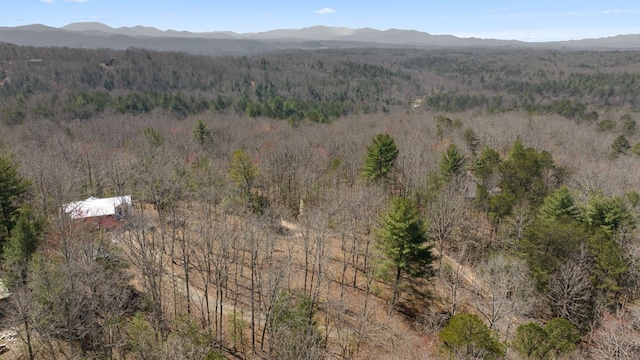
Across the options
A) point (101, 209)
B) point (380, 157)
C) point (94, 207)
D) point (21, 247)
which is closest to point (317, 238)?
point (21, 247)

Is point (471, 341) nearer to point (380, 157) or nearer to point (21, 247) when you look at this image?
point (21, 247)

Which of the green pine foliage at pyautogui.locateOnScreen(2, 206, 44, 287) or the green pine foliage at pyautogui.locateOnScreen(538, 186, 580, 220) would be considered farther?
the green pine foliage at pyautogui.locateOnScreen(538, 186, 580, 220)

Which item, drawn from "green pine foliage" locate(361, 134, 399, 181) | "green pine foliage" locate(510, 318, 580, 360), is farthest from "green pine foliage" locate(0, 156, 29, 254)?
"green pine foliage" locate(510, 318, 580, 360)

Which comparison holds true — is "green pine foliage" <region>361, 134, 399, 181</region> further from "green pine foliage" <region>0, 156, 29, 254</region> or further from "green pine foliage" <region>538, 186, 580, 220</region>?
"green pine foliage" <region>0, 156, 29, 254</region>

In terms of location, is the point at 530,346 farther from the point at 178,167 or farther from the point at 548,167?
the point at 178,167

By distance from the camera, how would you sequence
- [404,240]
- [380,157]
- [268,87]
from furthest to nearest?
1. [268,87]
2. [380,157]
3. [404,240]

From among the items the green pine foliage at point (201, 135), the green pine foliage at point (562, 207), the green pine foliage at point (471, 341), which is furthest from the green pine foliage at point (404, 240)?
the green pine foliage at point (201, 135)

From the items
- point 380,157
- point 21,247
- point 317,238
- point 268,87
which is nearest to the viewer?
point 21,247

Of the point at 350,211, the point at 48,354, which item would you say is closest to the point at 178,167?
the point at 350,211
